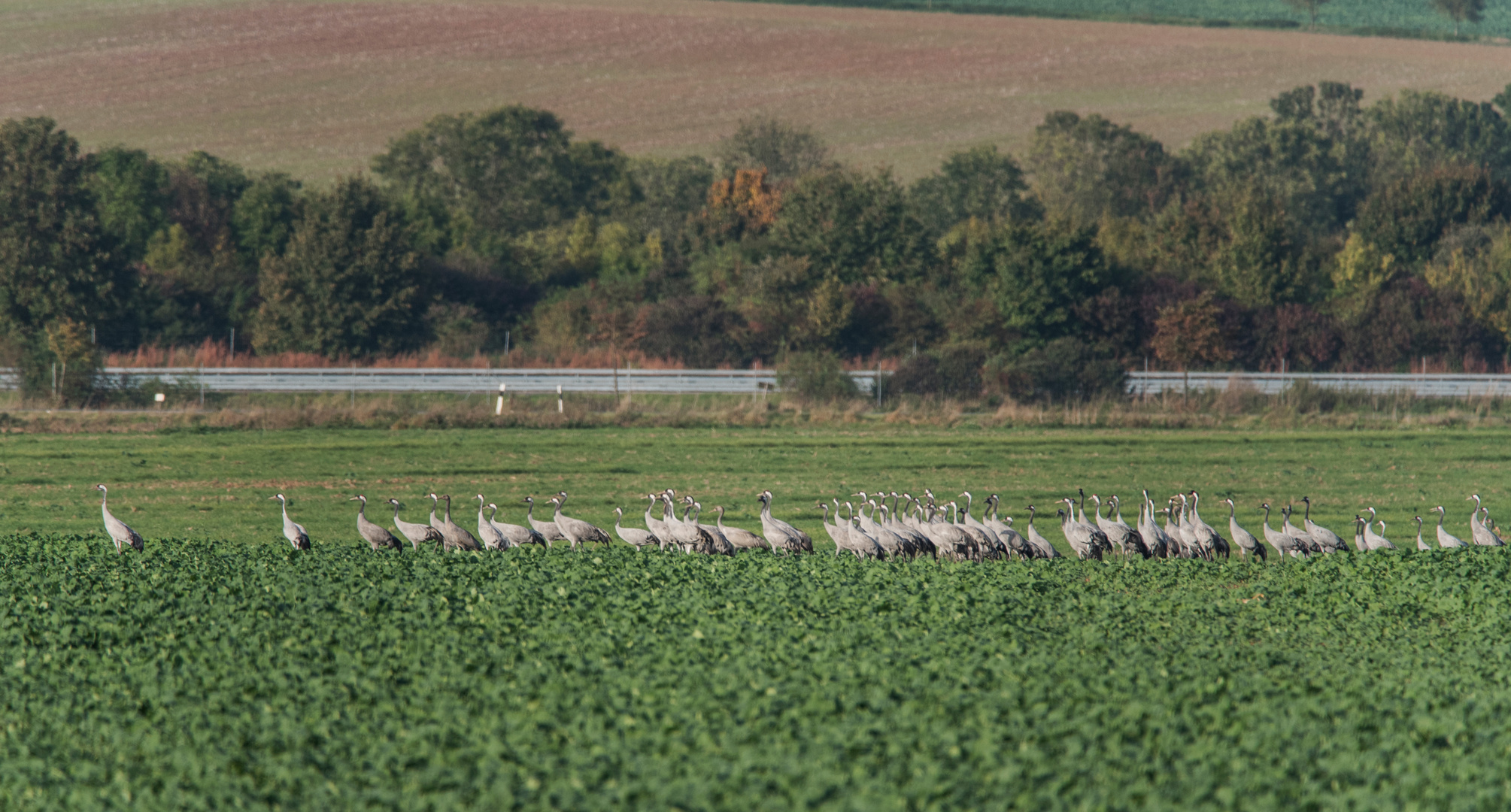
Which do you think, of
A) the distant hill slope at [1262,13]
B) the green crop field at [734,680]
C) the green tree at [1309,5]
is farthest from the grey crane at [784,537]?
the green tree at [1309,5]

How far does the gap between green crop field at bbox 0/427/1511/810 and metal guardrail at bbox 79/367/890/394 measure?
1048 inches

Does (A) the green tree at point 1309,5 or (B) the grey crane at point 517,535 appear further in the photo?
(A) the green tree at point 1309,5

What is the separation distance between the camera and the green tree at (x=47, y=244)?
5575cm

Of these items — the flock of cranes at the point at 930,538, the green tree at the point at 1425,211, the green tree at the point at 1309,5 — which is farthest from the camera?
the green tree at the point at 1309,5

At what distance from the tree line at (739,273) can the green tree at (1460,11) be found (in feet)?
190

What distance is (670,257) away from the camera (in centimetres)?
7469

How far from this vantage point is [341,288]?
188 ft

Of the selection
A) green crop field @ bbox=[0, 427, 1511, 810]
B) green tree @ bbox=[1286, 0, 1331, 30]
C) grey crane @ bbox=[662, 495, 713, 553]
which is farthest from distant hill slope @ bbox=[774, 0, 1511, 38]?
green crop field @ bbox=[0, 427, 1511, 810]

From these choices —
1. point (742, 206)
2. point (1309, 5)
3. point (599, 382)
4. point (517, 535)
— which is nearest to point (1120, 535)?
point (517, 535)

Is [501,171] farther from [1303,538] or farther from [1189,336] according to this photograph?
[1303,538]

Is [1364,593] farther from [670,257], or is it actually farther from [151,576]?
[670,257]

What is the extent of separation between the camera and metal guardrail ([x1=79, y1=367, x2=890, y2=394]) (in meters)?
47.7

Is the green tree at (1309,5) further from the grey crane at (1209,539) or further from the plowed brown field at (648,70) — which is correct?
the grey crane at (1209,539)

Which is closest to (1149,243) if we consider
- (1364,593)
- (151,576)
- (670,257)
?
(670,257)
